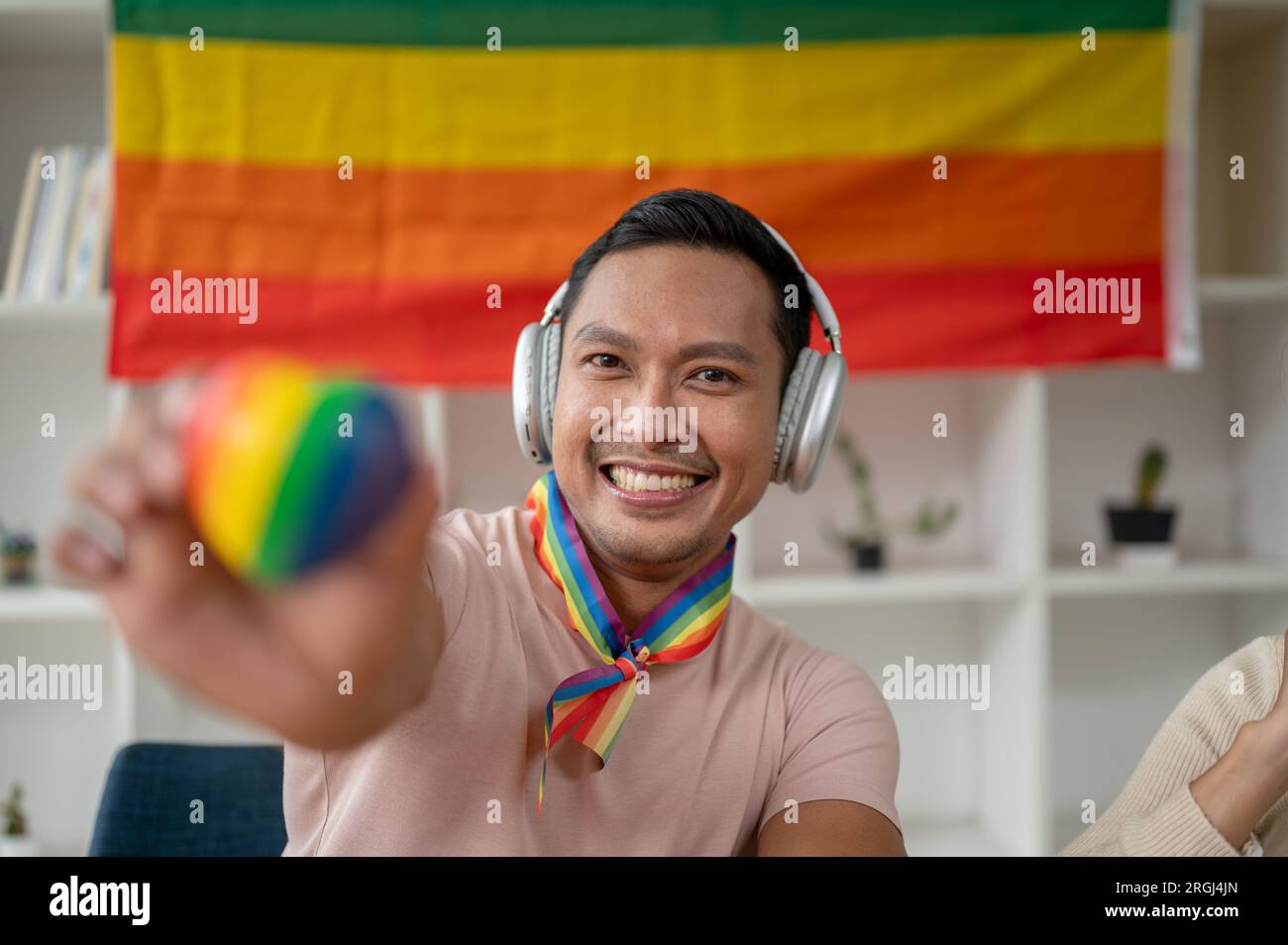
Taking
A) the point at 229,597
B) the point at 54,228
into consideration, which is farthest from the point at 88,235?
the point at 229,597

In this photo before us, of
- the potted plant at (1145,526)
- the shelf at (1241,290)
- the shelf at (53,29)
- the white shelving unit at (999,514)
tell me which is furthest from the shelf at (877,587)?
the shelf at (53,29)

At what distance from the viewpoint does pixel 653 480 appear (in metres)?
0.67

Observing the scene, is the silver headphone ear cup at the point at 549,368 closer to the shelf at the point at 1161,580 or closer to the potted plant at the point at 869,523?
the potted plant at the point at 869,523

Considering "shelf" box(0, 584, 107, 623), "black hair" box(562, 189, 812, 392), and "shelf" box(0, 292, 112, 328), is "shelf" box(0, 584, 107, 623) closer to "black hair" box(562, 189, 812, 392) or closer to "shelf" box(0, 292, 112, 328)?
"shelf" box(0, 292, 112, 328)

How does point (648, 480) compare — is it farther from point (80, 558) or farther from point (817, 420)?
point (80, 558)

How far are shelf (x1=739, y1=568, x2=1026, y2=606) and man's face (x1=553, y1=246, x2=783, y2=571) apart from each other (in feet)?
2.95

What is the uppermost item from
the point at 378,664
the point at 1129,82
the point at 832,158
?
the point at 1129,82

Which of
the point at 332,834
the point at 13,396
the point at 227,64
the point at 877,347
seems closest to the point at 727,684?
the point at 332,834

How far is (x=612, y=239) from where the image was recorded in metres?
0.70

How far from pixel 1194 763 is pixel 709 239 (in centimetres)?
47

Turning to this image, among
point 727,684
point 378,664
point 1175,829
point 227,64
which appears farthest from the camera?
point 227,64

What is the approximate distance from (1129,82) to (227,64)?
4.18 feet

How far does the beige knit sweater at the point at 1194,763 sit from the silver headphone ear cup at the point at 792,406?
298 millimetres

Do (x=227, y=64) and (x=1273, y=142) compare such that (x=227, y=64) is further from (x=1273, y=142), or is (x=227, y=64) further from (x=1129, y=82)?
(x=1273, y=142)
